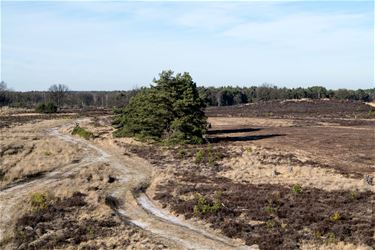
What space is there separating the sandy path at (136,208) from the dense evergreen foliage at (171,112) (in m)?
10.5

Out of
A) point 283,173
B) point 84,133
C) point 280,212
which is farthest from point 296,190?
point 84,133

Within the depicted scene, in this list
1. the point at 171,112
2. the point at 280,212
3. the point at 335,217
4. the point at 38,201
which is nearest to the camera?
the point at 335,217

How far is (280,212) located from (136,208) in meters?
7.49

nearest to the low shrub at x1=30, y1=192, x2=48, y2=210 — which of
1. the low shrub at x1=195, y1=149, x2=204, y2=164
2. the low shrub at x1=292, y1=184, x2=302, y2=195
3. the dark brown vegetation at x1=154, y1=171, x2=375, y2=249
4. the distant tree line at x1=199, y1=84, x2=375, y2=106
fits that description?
the dark brown vegetation at x1=154, y1=171, x2=375, y2=249

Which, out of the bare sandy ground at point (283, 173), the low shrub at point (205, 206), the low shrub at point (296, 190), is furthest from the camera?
the bare sandy ground at point (283, 173)

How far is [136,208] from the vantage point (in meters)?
24.1

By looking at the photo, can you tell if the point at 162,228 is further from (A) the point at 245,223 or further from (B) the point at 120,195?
(B) the point at 120,195

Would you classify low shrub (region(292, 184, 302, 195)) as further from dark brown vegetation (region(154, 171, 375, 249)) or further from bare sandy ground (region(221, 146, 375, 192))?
bare sandy ground (region(221, 146, 375, 192))

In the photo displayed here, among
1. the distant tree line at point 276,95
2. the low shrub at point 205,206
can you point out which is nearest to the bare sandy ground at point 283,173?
the low shrub at point 205,206

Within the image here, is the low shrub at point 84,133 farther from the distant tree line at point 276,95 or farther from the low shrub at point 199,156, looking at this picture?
the distant tree line at point 276,95

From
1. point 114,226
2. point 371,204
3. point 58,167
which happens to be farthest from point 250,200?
point 58,167

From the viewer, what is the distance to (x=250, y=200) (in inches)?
968

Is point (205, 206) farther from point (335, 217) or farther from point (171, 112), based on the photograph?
point (171, 112)

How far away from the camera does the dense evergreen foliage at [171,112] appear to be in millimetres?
49375
